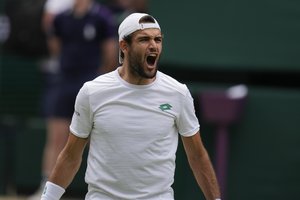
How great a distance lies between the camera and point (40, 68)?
499 inches

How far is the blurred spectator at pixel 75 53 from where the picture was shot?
34.7ft

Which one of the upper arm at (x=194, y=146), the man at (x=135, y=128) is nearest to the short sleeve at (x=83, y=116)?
the man at (x=135, y=128)

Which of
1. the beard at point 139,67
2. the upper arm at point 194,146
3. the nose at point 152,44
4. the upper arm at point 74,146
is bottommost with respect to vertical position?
the upper arm at point 74,146

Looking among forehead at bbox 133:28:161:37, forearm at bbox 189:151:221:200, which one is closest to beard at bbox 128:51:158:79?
forehead at bbox 133:28:161:37

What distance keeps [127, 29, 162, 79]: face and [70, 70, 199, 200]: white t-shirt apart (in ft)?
0.50

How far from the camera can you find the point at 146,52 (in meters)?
5.97

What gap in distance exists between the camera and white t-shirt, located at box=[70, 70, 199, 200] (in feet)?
19.8

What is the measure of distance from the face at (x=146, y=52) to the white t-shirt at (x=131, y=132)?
15 cm

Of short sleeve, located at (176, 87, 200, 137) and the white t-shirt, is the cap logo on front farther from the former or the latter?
short sleeve, located at (176, 87, 200, 137)

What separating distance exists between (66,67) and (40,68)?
198cm

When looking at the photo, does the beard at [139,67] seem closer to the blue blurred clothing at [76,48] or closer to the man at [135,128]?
the man at [135,128]

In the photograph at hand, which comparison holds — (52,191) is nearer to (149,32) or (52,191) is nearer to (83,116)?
(83,116)

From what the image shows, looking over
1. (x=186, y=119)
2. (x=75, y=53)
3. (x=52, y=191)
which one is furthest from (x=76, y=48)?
(x=186, y=119)

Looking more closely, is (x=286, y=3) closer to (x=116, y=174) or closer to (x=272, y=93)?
(x=272, y=93)
